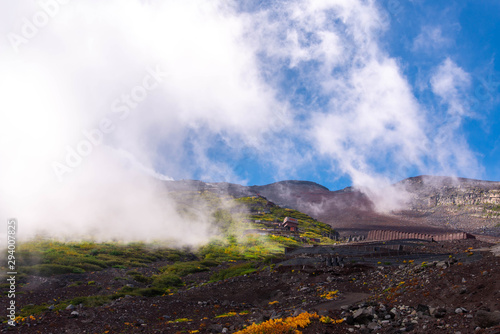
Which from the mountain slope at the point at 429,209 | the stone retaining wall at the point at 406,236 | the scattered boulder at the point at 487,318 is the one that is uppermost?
the mountain slope at the point at 429,209

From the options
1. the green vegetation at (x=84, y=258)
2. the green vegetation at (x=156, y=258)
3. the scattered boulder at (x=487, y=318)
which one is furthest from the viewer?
the green vegetation at (x=84, y=258)

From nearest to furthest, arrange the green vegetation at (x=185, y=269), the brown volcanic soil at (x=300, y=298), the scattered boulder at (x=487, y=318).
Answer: the scattered boulder at (x=487, y=318) < the brown volcanic soil at (x=300, y=298) < the green vegetation at (x=185, y=269)

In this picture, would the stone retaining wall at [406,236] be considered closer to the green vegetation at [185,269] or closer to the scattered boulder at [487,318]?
the green vegetation at [185,269]

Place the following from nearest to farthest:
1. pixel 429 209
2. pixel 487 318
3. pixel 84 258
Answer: pixel 487 318 → pixel 84 258 → pixel 429 209

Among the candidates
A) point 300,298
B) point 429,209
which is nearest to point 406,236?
point 300,298

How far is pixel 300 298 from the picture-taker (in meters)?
20.3

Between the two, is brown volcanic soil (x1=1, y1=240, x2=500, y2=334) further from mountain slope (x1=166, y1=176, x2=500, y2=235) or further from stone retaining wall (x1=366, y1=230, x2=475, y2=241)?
mountain slope (x1=166, y1=176, x2=500, y2=235)

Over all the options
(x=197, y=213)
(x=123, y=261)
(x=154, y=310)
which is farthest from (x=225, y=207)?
(x=154, y=310)

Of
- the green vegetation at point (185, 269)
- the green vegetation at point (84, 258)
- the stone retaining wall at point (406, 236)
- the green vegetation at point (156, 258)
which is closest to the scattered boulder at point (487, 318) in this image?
the green vegetation at point (156, 258)

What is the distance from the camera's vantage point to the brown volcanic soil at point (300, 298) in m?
11.5

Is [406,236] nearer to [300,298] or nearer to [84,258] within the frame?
[300,298]

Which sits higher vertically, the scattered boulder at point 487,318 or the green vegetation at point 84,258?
the scattered boulder at point 487,318

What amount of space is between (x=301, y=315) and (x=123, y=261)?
4029 centimetres

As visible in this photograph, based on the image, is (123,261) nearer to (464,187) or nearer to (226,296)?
(226,296)
